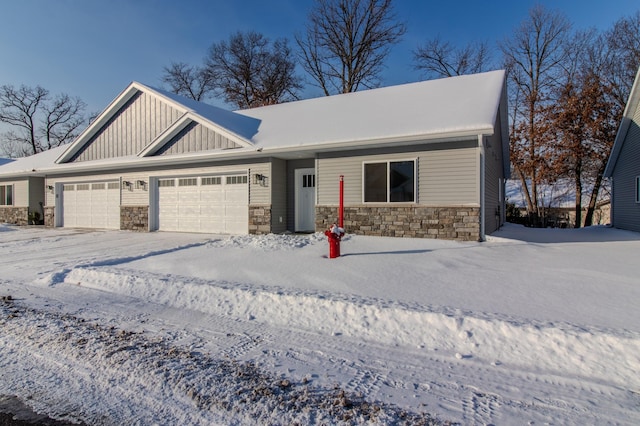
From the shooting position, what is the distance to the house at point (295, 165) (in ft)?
31.9

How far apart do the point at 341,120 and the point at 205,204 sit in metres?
5.75

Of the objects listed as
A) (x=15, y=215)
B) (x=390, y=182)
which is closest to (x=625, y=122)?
(x=390, y=182)

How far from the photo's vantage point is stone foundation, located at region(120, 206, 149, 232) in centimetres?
1449

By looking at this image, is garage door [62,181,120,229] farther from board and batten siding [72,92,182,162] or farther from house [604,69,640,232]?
house [604,69,640,232]

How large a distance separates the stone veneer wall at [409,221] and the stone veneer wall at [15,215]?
16.7 meters

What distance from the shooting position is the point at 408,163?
33.4ft

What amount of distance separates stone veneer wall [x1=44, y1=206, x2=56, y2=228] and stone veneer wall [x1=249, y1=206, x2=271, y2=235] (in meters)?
11.3

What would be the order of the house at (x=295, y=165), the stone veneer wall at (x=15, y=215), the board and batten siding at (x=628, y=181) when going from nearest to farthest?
the house at (x=295, y=165)
the board and batten siding at (x=628, y=181)
the stone veneer wall at (x=15, y=215)

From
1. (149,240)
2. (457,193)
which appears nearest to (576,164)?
(457,193)

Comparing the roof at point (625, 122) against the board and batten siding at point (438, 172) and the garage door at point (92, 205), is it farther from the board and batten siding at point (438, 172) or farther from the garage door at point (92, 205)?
the garage door at point (92, 205)

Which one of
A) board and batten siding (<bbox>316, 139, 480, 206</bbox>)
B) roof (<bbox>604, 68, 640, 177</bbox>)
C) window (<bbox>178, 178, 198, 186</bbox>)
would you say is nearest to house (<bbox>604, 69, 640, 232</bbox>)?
roof (<bbox>604, 68, 640, 177</bbox>)

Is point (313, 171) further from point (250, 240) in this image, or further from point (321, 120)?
point (250, 240)

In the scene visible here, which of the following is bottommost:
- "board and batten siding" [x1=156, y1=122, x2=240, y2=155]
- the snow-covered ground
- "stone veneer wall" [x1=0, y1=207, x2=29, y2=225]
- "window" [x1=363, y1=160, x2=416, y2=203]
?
the snow-covered ground

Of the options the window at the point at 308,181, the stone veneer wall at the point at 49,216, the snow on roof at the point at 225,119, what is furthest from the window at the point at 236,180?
the stone veneer wall at the point at 49,216
